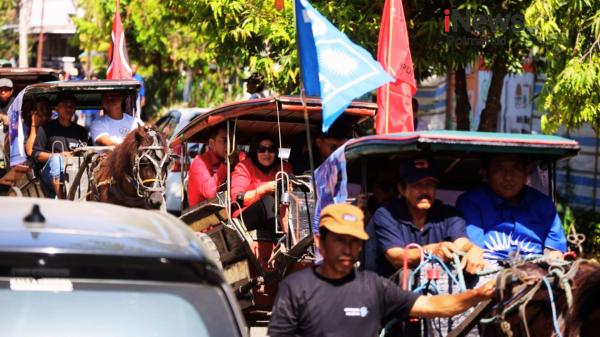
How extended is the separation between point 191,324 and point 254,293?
6130mm

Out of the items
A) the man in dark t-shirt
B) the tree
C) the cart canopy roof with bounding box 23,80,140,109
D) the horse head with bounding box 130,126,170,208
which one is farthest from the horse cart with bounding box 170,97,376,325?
the man in dark t-shirt

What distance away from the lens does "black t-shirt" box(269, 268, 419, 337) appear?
584 centimetres

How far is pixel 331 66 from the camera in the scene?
898 cm

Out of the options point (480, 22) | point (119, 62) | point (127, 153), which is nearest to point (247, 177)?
point (127, 153)

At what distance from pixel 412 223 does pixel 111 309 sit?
3.47 meters

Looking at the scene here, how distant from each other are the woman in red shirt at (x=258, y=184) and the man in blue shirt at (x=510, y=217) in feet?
10.1

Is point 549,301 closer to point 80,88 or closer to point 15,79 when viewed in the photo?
point 80,88

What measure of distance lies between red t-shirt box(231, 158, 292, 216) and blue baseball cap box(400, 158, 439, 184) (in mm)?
3425

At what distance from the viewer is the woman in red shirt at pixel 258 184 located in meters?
10.8

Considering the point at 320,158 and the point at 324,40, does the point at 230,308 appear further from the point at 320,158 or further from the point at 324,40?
the point at 320,158

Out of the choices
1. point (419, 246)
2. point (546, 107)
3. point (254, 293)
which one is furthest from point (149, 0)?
point (419, 246)

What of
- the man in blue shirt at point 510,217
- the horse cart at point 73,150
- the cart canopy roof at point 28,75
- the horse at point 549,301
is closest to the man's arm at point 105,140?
the horse cart at point 73,150

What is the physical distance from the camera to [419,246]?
7266 mm

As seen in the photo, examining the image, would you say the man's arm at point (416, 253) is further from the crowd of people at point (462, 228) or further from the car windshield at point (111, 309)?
the car windshield at point (111, 309)
